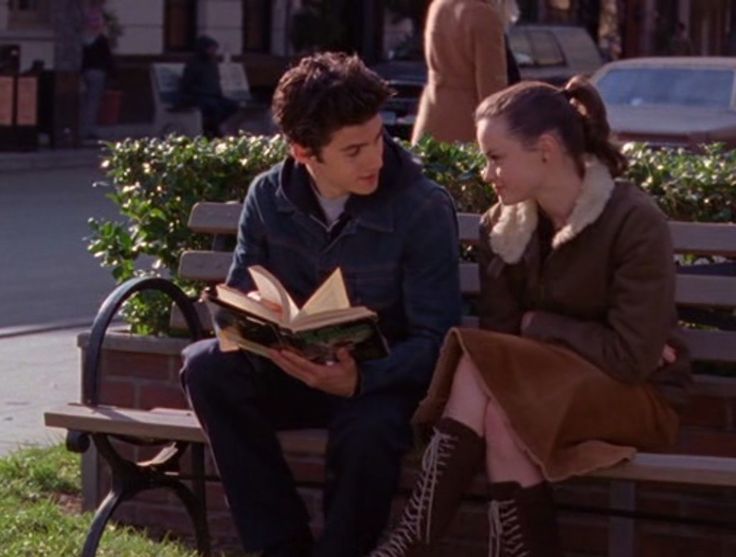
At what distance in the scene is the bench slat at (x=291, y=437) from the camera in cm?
476

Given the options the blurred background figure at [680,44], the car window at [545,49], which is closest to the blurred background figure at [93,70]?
the car window at [545,49]

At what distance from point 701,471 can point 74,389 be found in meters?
4.34

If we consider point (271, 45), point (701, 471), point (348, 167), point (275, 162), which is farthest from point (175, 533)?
point (271, 45)

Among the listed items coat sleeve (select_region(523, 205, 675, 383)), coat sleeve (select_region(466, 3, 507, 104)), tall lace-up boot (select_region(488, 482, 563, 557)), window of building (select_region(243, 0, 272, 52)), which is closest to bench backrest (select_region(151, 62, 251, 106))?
window of building (select_region(243, 0, 272, 52))

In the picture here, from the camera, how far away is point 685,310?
5527 mm

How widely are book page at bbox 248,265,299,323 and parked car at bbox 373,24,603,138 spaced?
16262mm

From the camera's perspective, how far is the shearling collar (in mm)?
4949

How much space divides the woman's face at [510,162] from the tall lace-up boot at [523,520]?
737mm

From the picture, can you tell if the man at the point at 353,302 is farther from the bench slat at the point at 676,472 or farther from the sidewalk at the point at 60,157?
the sidewalk at the point at 60,157

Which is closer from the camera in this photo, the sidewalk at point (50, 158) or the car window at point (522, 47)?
the sidewalk at point (50, 158)

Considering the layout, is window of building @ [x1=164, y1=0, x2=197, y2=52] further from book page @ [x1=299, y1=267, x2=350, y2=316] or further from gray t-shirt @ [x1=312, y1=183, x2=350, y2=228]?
book page @ [x1=299, y1=267, x2=350, y2=316]

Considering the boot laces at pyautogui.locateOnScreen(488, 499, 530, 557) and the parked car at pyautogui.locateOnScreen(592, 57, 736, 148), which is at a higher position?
the parked car at pyautogui.locateOnScreen(592, 57, 736, 148)

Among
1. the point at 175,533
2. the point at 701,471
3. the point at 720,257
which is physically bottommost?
the point at 175,533

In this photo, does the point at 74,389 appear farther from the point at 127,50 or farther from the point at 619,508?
the point at 127,50
